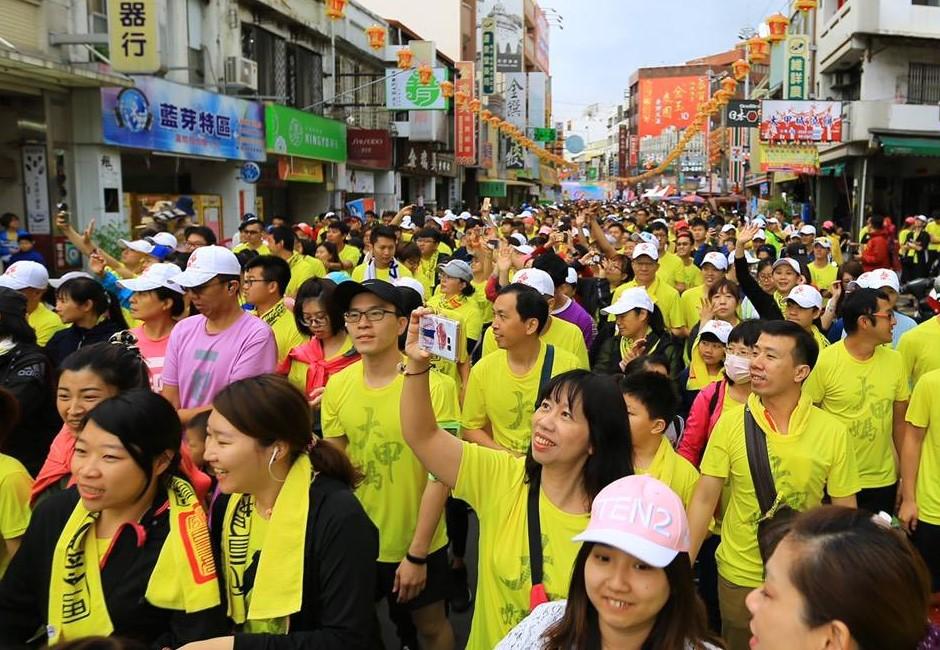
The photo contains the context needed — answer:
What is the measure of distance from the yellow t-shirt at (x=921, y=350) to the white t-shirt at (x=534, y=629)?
3216mm

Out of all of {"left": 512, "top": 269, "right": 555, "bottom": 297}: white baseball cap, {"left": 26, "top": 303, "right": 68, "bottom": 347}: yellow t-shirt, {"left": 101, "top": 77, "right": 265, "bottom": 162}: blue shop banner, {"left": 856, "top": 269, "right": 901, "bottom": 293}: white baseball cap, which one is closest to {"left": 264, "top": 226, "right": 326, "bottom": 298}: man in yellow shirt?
{"left": 26, "top": 303, "right": 68, "bottom": 347}: yellow t-shirt

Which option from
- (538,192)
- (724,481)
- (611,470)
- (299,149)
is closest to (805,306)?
(724,481)

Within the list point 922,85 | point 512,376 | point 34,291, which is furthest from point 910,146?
point 34,291

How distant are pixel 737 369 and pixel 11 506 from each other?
3099 millimetres

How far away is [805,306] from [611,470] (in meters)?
3.35

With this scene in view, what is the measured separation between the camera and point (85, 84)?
1204 cm

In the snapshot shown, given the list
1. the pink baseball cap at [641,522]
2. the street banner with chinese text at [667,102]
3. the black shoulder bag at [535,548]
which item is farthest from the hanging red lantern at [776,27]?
the street banner with chinese text at [667,102]

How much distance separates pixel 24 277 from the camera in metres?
5.25

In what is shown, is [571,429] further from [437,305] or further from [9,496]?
[437,305]

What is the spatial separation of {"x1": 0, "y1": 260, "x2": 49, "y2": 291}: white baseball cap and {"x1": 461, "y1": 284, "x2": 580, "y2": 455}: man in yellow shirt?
3057 millimetres

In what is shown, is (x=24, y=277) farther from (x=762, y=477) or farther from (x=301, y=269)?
(x=762, y=477)

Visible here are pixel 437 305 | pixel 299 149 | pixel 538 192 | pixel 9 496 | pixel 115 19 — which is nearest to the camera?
pixel 9 496

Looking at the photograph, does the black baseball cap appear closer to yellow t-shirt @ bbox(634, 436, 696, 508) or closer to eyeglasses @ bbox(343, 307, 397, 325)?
eyeglasses @ bbox(343, 307, 397, 325)

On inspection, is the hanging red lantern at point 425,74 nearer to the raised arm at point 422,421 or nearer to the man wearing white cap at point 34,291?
the man wearing white cap at point 34,291
